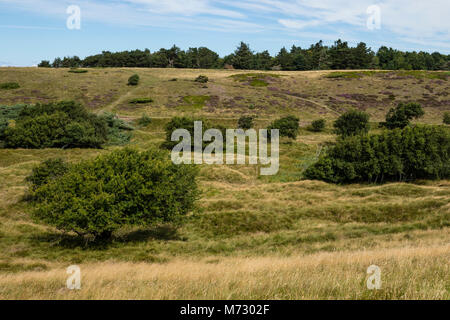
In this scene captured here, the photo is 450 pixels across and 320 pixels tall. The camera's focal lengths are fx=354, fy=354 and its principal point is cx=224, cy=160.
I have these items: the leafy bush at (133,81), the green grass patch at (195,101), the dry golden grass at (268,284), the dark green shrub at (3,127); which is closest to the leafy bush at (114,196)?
the dry golden grass at (268,284)

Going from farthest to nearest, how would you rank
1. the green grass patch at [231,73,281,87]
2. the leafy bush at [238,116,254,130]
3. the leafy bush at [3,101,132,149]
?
the green grass patch at [231,73,281,87]
the leafy bush at [238,116,254,130]
the leafy bush at [3,101,132,149]

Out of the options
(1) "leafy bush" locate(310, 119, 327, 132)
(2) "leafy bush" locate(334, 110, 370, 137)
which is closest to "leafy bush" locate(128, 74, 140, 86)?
(1) "leafy bush" locate(310, 119, 327, 132)

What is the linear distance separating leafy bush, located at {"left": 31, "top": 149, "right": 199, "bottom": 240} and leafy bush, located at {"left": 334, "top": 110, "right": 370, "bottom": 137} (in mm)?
48786

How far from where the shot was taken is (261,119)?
265ft

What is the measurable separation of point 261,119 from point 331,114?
19588 mm

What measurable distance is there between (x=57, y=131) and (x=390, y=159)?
171 ft

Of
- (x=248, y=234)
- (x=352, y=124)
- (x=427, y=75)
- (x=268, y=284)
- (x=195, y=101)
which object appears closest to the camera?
(x=268, y=284)

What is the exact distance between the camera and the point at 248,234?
2859cm

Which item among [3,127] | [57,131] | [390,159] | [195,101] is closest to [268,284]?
[390,159]

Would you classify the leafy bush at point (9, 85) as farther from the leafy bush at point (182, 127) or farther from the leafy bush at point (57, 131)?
the leafy bush at point (182, 127)

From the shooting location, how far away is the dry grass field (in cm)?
875

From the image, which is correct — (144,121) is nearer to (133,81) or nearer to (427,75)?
(133,81)

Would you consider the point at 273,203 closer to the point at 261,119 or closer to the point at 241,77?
the point at 261,119

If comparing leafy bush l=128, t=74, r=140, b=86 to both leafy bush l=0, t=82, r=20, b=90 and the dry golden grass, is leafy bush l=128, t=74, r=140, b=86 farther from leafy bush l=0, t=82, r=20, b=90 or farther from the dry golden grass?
the dry golden grass
